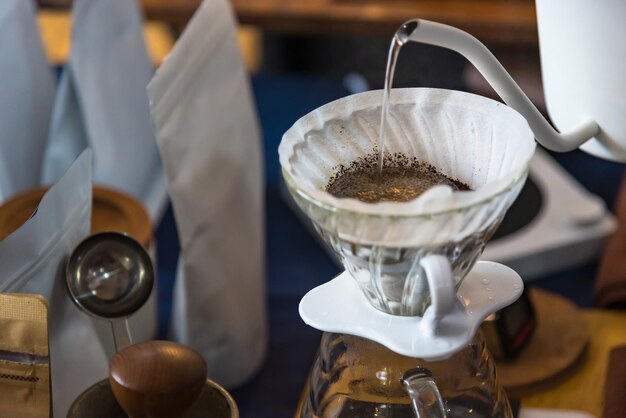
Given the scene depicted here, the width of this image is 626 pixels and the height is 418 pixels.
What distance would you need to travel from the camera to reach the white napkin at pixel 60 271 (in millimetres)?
576

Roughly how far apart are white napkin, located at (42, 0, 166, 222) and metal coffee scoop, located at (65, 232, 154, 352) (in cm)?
29

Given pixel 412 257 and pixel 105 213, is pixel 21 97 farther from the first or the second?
pixel 412 257

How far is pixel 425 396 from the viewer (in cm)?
52

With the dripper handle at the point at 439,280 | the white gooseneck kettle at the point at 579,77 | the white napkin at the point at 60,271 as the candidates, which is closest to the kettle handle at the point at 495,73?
the white gooseneck kettle at the point at 579,77

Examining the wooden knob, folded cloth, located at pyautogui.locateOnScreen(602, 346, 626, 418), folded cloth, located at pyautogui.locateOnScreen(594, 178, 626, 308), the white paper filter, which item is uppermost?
the white paper filter

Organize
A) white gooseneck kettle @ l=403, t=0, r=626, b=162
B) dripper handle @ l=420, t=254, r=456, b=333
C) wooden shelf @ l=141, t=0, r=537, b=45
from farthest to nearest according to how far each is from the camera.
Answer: wooden shelf @ l=141, t=0, r=537, b=45
white gooseneck kettle @ l=403, t=0, r=626, b=162
dripper handle @ l=420, t=254, r=456, b=333

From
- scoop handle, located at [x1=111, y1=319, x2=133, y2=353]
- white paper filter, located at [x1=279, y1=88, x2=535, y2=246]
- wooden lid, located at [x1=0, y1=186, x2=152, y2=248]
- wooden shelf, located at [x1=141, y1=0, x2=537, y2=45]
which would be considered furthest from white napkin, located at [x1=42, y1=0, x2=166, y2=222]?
wooden shelf, located at [x1=141, y1=0, x2=537, y2=45]

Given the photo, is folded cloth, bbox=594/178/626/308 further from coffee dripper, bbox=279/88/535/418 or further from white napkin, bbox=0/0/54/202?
white napkin, bbox=0/0/54/202

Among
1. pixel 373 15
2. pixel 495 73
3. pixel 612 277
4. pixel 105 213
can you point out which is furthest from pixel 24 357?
pixel 373 15

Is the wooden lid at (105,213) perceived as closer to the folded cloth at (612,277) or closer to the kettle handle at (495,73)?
the kettle handle at (495,73)

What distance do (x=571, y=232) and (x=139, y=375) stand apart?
0.59 meters

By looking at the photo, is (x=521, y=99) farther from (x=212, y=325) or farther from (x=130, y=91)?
(x=130, y=91)

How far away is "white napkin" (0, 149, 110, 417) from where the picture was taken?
22.7 inches

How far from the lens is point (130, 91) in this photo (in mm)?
942
